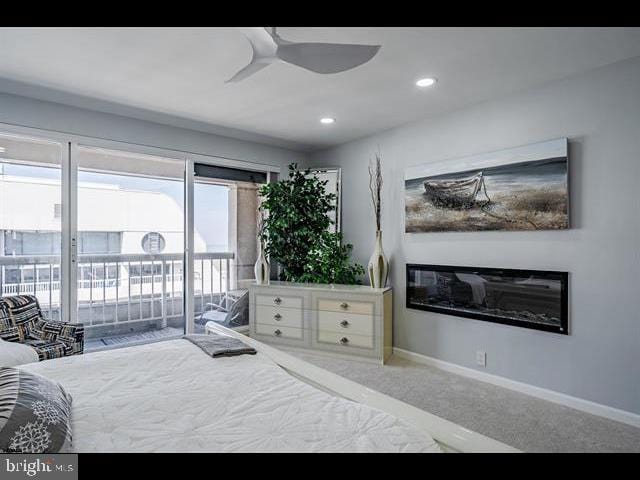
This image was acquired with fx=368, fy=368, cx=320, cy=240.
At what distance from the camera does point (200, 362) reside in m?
1.88

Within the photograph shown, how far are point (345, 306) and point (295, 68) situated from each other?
2260 millimetres

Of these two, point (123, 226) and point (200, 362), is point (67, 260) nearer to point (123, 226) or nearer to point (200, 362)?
point (123, 226)

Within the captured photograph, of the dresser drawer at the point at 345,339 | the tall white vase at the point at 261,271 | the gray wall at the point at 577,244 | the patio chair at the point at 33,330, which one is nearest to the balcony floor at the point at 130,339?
the patio chair at the point at 33,330

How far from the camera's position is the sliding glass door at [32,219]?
3088mm

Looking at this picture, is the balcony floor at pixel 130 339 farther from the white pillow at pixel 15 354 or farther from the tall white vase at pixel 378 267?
the tall white vase at pixel 378 267

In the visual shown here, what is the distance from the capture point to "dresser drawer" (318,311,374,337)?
367 centimetres

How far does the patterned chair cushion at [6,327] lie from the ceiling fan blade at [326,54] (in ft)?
8.85

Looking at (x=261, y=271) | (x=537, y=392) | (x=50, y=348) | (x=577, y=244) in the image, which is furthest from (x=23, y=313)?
(x=577, y=244)

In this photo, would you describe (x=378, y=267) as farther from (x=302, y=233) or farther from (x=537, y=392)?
(x=537, y=392)

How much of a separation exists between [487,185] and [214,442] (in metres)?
2.89

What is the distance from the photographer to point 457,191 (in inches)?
132

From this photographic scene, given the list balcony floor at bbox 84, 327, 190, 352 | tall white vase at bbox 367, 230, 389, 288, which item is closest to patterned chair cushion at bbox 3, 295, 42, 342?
balcony floor at bbox 84, 327, 190, 352

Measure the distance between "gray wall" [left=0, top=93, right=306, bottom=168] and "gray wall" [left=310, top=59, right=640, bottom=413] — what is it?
2072 mm
